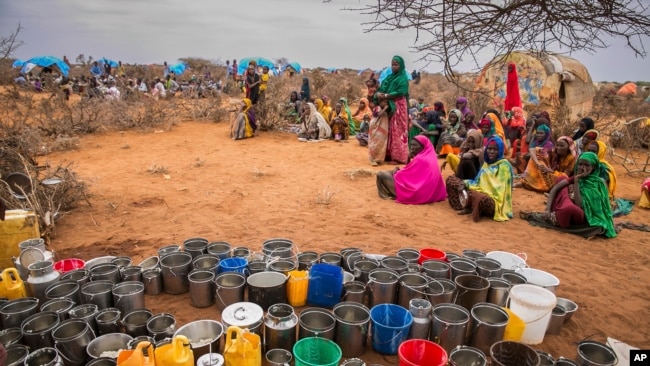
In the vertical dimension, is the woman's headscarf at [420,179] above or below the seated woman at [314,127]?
below

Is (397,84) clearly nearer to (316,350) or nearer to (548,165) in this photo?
(548,165)

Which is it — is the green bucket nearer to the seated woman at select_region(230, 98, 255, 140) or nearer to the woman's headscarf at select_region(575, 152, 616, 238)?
the woman's headscarf at select_region(575, 152, 616, 238)

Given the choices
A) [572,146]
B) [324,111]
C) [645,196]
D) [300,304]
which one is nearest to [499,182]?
[572,146]

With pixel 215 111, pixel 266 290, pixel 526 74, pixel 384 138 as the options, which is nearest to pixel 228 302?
pixel 266 290

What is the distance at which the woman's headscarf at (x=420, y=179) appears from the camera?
Answer: 5.70 metres

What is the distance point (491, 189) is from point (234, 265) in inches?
141

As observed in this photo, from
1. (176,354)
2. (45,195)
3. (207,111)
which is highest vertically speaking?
(207,111)

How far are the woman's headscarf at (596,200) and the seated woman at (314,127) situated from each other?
21.8 ft

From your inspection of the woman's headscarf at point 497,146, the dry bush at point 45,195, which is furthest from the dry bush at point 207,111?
the woman's headscarf at point 497,146

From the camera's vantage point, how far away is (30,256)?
9.95 feet

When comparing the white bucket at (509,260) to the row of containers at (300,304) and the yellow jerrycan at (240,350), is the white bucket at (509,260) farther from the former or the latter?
the yellow jerrycan at (240,350)

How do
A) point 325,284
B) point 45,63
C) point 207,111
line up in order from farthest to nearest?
point 45,63 < point 207,111 < point 325,284

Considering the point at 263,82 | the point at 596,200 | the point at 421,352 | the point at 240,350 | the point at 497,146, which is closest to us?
the point at 240,350

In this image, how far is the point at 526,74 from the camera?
12.5 metres
